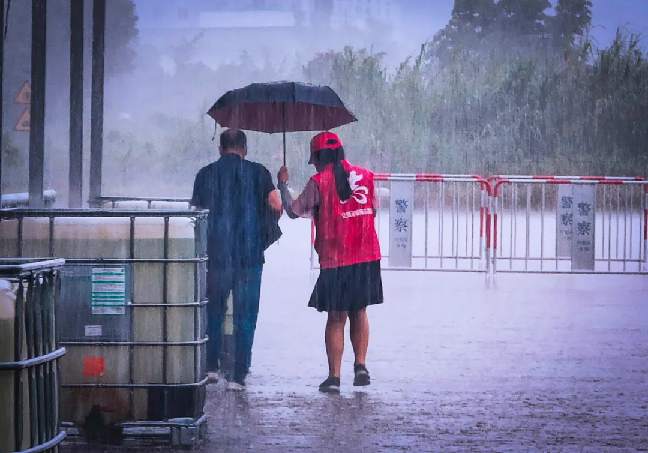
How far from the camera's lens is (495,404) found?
27.1 ft

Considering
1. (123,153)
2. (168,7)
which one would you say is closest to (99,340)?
(123,153)

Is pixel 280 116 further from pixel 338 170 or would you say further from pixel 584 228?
pixel 584 228

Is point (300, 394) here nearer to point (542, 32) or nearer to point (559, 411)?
point (559, 411)

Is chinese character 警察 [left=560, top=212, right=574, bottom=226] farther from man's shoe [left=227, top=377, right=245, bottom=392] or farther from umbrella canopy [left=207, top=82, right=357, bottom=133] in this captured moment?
man's shoe [left=227, top=377, right=245, bottom=392]

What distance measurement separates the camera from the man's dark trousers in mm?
8727

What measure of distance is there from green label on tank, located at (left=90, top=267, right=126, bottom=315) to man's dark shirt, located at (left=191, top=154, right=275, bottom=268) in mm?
2035

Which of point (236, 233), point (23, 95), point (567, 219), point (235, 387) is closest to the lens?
point (235, 387)

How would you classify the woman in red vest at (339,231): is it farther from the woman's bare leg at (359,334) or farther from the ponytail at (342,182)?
the woman's bare leg at (359,334)

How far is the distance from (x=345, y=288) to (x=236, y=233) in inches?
31.1

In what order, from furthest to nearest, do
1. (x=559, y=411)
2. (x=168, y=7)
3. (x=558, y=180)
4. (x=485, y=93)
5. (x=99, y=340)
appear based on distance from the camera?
(x=168, y=7) < (x=485, y=93) < (x=558, y=180) < (x=559, y=411) < (x=99, y=340)


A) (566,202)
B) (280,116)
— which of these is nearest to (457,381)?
(280,116)

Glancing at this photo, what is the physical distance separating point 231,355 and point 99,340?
7.83ft

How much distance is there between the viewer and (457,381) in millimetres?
9203

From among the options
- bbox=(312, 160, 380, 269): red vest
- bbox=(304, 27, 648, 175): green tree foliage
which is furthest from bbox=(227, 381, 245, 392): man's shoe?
bbox=(304, 27, 648, 175): green tree foliage
